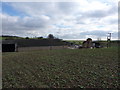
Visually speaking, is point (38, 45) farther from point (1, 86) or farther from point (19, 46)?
point (1, 86)

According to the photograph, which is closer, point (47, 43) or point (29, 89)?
point (29, 89)

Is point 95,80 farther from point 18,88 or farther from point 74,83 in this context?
point 18,88

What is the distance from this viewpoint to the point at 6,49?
23906 millimetres

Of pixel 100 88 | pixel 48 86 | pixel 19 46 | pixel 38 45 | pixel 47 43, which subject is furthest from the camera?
pixel 47 43

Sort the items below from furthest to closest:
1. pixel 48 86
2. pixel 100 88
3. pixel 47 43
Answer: pixel 47 43, pixel 48 86, pixel 100 88

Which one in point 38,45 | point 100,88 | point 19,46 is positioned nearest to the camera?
point 100,88

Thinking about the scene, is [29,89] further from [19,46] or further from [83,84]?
[19,46]

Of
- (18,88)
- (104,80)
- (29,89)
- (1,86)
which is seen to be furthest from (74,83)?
(1,86)

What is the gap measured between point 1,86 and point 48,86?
1628 mm

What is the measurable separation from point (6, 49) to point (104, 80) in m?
25.5

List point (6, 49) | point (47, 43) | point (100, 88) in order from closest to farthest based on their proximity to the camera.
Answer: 1. point (100, 88)
2. point (6, 49)
3. point (47, 43)

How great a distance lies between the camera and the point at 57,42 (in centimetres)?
3362

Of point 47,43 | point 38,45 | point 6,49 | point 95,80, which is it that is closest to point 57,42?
point 47,43

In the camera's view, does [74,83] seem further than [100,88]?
Yes
